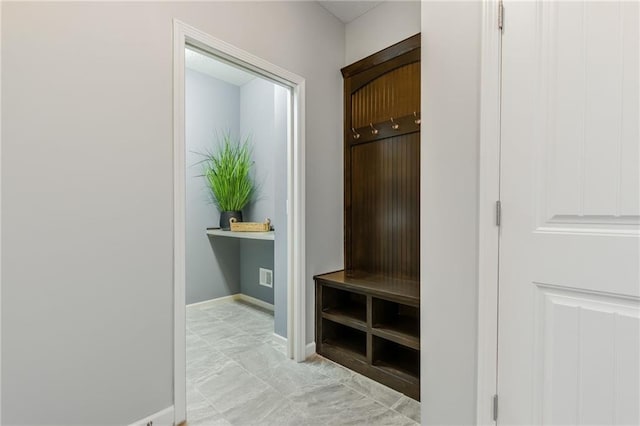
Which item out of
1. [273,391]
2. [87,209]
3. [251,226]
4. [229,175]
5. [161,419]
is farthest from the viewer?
[229,175]

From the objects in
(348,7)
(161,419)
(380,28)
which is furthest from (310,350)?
(348,7)

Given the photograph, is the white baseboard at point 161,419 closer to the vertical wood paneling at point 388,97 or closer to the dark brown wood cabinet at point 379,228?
the dark brown wood cabinet at point 379,228

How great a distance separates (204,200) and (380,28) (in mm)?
2570

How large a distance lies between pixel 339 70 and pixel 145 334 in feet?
7.48

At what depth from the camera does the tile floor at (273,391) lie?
1.58 metres

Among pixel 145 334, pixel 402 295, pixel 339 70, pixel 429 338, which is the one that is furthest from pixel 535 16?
pixel 145 334

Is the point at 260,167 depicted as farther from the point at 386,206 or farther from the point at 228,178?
the point at 386,206

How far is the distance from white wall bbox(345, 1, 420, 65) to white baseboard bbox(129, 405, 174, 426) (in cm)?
266

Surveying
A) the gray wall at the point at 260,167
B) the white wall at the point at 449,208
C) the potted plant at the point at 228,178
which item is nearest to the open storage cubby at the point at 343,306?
the white wall at the point at 449,208

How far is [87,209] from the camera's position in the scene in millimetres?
1271

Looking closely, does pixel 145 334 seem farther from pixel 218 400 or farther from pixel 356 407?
pixel 356 407

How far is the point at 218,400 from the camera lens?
1.72m

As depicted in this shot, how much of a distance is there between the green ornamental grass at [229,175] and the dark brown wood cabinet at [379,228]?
1.46 metres

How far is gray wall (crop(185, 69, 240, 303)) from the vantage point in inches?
134
